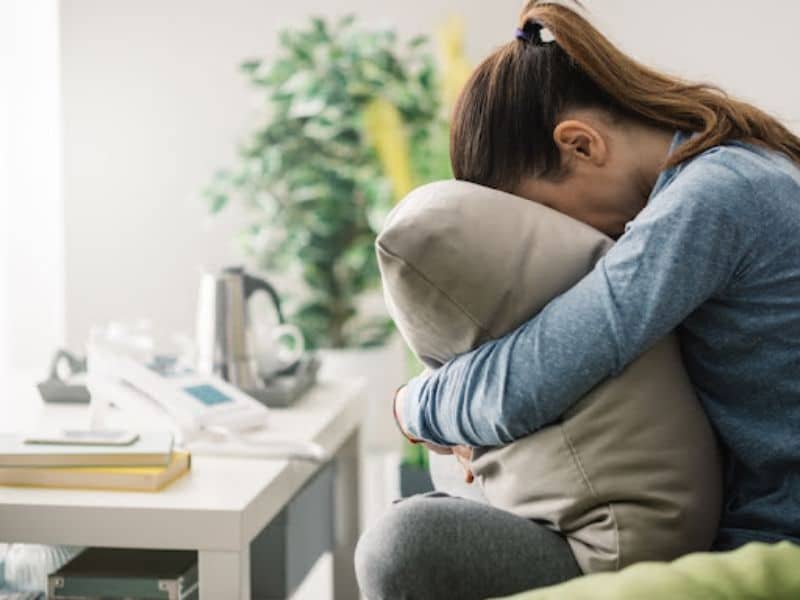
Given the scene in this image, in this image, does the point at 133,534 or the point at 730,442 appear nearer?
the point at 730,442

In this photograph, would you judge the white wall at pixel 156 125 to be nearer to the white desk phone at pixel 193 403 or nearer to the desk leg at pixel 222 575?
the white desk phone at pixel 193 403

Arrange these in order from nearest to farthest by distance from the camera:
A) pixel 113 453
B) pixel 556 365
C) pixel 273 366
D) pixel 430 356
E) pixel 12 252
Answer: pixel 556 365 < pixel 430 356 < pixel 113 453 < pixel 273 366 < pixel 12 252

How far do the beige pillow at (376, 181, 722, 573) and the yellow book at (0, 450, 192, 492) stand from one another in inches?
16.3

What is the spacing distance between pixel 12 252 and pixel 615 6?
1926 mm

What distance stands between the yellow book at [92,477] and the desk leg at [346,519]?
2.50 feet

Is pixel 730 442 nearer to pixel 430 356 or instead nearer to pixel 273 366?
pixel 430 356

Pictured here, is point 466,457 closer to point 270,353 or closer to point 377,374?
A: point 270,353

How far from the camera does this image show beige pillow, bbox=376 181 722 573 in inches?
43.7

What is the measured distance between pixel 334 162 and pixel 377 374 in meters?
0.62

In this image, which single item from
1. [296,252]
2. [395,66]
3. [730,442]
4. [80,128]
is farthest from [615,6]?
[730,442]

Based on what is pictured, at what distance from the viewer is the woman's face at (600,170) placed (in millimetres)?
1226

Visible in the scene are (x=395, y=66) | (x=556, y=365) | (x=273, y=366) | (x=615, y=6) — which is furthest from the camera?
(x=615, y=6)

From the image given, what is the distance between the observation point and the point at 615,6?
3.57 metres

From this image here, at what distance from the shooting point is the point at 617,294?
1.08 m
